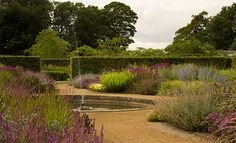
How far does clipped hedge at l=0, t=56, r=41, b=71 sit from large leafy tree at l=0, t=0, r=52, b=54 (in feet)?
79.4

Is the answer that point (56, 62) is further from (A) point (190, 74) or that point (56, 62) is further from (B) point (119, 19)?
(B) point (119, 19)

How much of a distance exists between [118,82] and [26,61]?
900 cm

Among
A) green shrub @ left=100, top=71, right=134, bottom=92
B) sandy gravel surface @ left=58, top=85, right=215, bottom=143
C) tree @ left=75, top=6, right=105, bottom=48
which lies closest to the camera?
sandy gravel surface @ left=58, top=85, right=215, bottom=143

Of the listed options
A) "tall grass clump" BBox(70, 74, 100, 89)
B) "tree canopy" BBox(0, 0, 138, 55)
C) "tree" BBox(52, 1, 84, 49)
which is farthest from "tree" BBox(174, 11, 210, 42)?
"tall grass clump" BBox(70, 74, 100, 89)

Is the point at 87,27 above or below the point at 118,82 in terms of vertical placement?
above

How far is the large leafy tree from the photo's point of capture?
49906mm

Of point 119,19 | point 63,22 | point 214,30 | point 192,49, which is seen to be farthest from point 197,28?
point 192,49

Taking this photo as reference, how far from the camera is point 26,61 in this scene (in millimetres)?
25188

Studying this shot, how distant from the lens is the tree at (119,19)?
6156cm

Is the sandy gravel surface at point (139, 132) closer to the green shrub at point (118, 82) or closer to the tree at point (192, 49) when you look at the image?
the green shrub at point (118, 82)

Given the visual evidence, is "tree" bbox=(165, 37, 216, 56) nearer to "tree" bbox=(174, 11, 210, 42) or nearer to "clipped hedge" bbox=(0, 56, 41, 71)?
"clipped hedge" bbox=(0, 56, 41, 71)

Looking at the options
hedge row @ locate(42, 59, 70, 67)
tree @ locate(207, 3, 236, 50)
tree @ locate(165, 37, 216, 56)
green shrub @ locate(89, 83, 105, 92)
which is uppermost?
tree @ locate(207, 3, 236, 50)

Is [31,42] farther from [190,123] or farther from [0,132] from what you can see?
[0,132]

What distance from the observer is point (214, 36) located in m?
56.0
